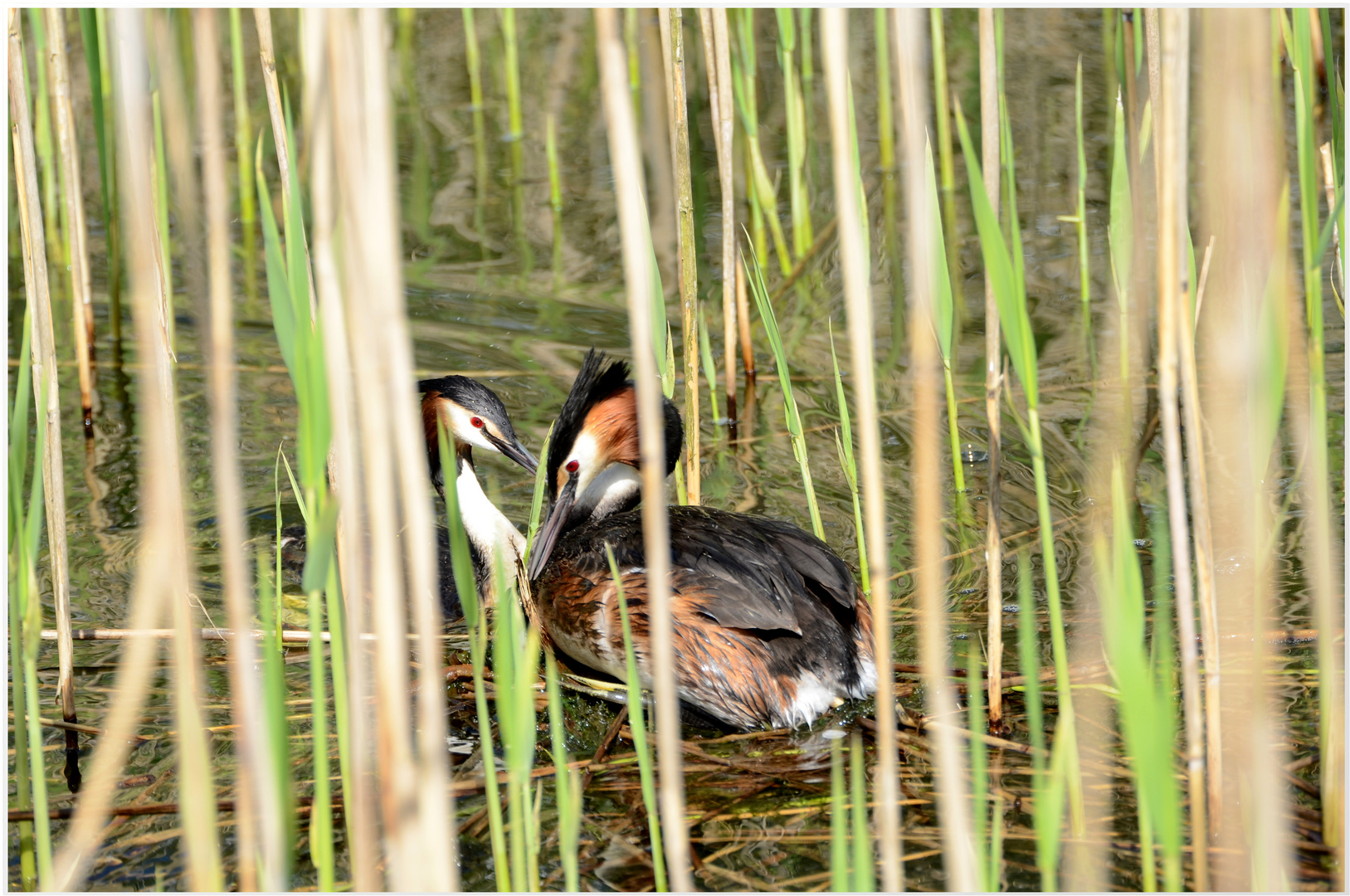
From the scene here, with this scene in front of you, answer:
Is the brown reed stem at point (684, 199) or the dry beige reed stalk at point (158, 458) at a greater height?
the brown reed stem at point (684, 199)

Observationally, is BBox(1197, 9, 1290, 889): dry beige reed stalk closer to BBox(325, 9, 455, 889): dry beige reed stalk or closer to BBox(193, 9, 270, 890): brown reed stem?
BBox(325, 9, 455, 889): dry beige reed stalk

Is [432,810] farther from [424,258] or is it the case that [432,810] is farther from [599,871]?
[424,258]

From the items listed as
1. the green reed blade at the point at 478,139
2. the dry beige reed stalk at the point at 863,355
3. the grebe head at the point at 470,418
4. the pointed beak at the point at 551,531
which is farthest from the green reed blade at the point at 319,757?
the green reed blade at the point at 478,139

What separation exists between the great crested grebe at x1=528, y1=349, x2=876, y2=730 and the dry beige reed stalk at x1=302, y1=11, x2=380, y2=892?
5.07 ft

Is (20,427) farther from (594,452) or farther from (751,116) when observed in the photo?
(751,116)

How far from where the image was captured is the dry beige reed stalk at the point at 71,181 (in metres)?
4.02

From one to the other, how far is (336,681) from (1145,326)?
409 centimetres

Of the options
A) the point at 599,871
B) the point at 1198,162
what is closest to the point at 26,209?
the point at 599,871

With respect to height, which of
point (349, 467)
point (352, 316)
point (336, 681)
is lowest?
point (336, 681)

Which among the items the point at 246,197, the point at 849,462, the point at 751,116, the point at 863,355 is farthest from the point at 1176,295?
the point at 246,197

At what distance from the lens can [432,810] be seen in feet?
5.42

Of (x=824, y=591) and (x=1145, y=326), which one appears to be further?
(x=1145, y=326)

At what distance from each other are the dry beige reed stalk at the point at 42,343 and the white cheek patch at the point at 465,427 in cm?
163

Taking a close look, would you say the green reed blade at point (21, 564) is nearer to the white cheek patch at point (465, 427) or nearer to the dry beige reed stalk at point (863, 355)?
the dry beige reed stalk at point (863, 355)
